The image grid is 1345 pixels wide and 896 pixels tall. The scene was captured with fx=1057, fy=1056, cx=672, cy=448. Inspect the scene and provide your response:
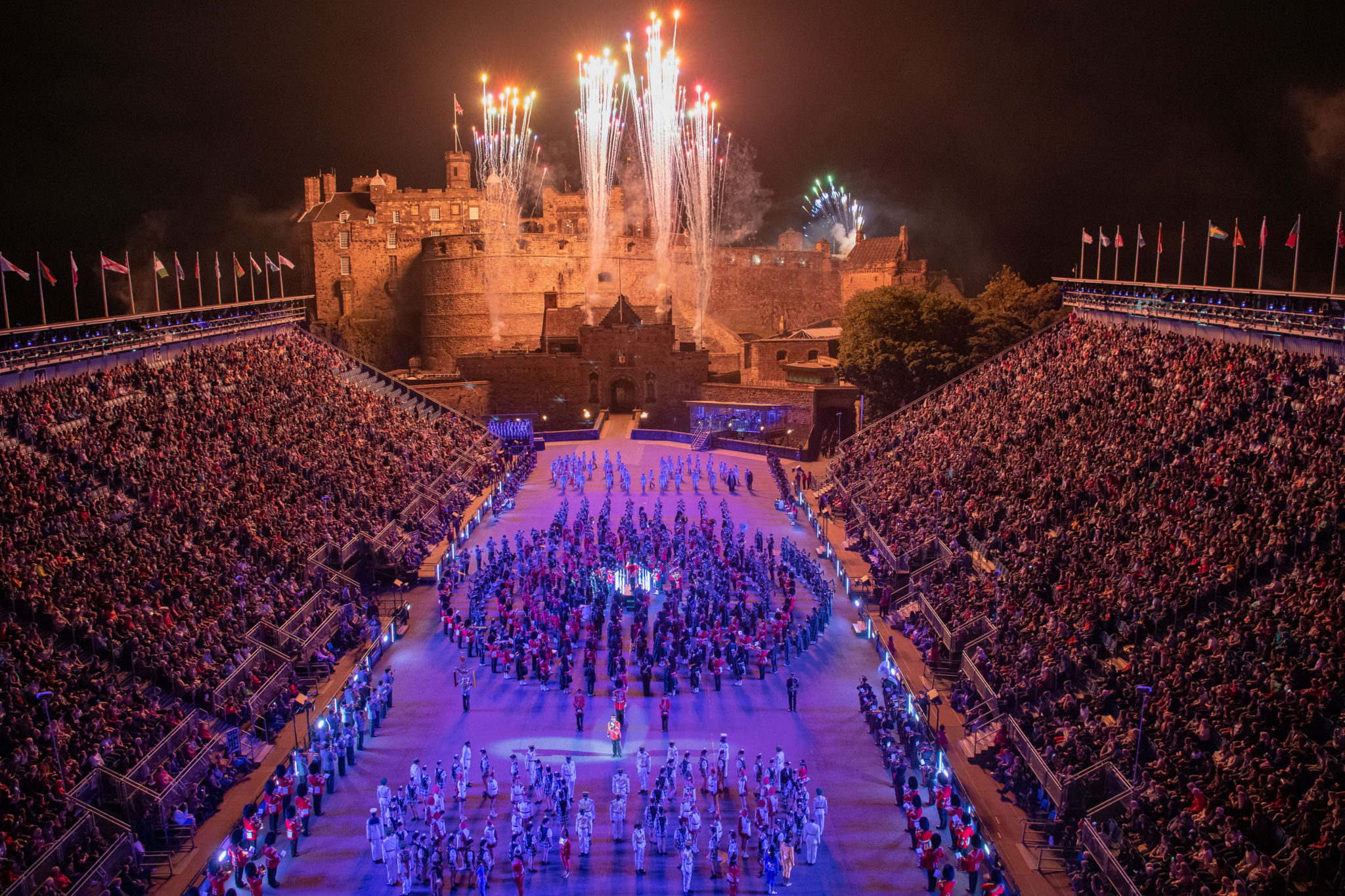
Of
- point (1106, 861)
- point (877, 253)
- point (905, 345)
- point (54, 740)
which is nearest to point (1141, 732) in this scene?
point (1106, 861)

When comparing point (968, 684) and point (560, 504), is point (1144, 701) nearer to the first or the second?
point (968, 684)

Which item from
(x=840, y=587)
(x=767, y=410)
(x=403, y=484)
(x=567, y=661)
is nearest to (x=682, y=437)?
(x=767, y=410)

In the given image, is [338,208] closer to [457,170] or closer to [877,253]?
[457,170]

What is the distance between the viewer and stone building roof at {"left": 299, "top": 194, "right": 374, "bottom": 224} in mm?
76625

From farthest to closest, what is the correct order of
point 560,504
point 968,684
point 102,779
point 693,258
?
point 693,258 < point 560,504 < point 968,684 < point 102,779

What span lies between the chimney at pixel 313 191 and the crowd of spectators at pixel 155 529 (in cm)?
3931

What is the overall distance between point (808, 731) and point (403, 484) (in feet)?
67.8

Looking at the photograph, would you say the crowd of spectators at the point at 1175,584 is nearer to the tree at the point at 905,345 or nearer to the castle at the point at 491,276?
the tree at the point at 905,345

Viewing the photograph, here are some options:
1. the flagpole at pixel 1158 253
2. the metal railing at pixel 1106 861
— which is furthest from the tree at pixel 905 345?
the metal railing at pixel 1106 861

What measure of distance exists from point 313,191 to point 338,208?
11.4ft

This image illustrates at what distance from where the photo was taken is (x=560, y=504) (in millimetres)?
42094

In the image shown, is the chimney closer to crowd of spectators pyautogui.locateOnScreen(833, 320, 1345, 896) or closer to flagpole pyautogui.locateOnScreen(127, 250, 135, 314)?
flagpole pyautogui.locateOnScreen(127, 250, 135, 314)

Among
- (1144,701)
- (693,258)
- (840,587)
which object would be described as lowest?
(840,587)

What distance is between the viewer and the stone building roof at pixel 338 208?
76.6 metres
